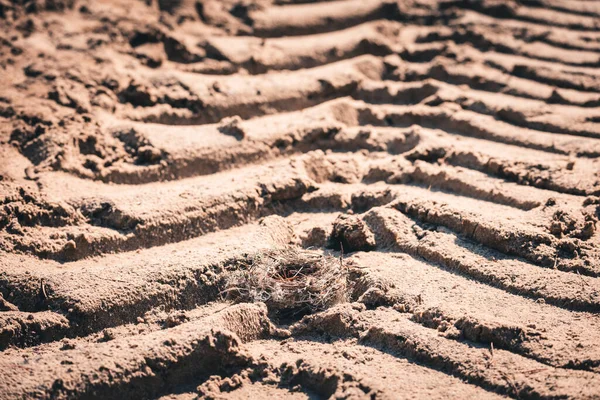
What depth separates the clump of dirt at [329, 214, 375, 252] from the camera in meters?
2.56

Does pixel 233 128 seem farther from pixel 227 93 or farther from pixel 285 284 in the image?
pixel 285 284

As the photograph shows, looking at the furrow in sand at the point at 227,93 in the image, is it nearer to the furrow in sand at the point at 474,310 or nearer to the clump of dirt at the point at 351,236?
the clump of dirt at the point at 351,236

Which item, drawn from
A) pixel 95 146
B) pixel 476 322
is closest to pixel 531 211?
pixel 476 322

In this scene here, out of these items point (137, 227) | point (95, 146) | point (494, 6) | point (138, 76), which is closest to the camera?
point (137, 227)

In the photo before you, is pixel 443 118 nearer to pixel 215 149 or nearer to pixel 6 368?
pixel 215 149

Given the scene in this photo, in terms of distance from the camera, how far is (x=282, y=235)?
2648mm

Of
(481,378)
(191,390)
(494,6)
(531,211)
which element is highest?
(494,6)

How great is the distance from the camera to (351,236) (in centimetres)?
256

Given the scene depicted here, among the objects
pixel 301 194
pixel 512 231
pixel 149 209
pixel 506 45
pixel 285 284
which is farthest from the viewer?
pixel 506 45

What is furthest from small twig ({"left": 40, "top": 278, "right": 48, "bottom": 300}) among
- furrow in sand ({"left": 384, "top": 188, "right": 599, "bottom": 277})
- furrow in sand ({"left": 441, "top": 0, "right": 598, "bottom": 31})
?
furrow in sand ({"left": 441, "top": 0, "right": 598, "bottom": 31})

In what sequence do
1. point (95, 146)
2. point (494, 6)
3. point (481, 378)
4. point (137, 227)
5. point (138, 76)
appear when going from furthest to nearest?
point (494, 6)
point (138, 76)
point (95, 146)
point (137, 227)
point (481, 378)

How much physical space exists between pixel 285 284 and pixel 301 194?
56 cm

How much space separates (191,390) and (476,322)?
2.84 ft

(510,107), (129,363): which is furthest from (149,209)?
(510,107)
